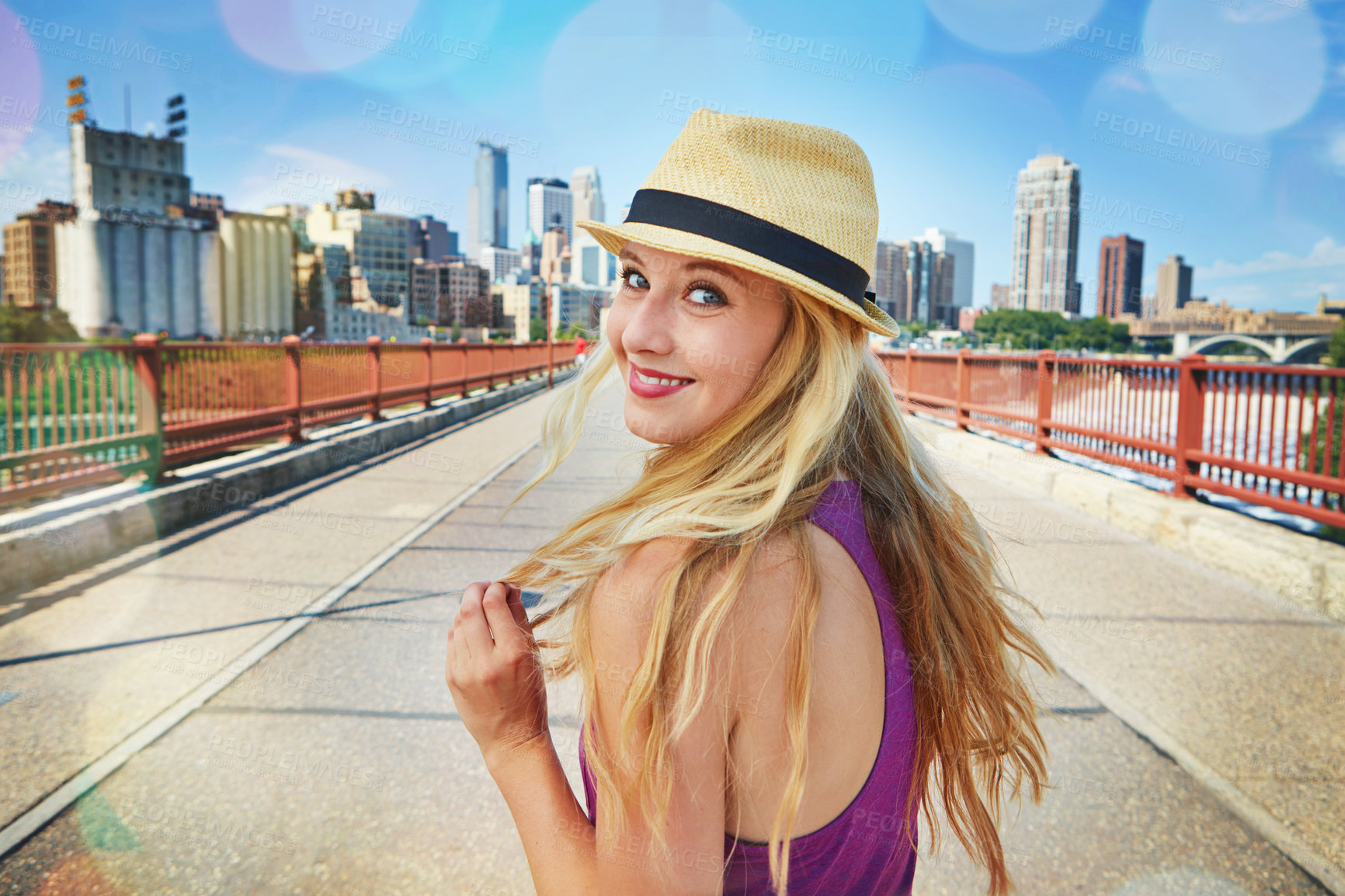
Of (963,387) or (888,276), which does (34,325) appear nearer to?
(963,387)

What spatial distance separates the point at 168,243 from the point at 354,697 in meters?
139

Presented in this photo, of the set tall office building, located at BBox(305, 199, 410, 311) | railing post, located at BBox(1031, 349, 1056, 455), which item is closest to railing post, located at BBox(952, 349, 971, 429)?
railing post, located at BBox(1031, 349, 1056, 455)

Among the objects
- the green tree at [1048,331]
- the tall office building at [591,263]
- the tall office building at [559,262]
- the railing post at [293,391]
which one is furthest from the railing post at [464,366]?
the green tree at [1048,331]

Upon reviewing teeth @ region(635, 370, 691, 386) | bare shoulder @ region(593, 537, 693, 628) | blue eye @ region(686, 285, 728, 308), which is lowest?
bare shoulder @ region(593, 537, 693, 628)

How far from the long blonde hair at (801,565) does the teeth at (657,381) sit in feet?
0.27

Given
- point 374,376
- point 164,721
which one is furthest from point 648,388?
point 374,376

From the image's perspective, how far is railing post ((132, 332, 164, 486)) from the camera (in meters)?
7.25

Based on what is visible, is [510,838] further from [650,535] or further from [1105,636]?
[1105,636]

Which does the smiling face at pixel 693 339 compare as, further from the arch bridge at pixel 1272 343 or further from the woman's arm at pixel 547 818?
the arch bridge at pixel 1272 343

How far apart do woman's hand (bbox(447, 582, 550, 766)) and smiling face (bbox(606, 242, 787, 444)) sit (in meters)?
0.32

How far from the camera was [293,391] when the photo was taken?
405 inches

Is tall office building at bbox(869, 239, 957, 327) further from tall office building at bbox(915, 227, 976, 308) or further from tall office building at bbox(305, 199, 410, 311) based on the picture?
tall office building at bbox(305, 199, 410, 311)

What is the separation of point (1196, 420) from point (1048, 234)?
9327 cm

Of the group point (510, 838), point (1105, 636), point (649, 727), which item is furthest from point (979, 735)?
point (1105, 636)
